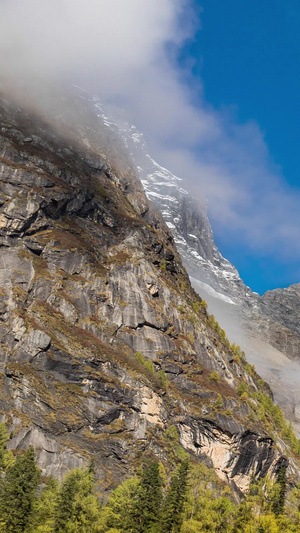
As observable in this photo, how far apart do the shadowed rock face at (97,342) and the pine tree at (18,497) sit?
20.1 metres

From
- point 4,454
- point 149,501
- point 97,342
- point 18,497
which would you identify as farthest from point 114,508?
point 97,342

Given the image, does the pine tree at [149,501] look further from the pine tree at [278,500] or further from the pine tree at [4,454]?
the pine tree at [278,500]

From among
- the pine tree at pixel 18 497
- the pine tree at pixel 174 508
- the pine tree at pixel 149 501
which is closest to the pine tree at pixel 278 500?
the pine tree at pixel 174 508

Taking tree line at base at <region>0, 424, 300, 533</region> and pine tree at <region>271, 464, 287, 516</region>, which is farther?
pine tree at <region>271, 464, 287, 516</region>

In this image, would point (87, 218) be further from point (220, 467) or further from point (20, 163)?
point (220, 467)

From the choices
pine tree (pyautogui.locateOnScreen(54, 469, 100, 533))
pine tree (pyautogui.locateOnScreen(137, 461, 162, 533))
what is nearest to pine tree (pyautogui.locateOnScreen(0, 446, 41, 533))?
pine tree (pyautogui.locateOnScreen(54, 469, 100, 533))

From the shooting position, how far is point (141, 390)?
307 ft

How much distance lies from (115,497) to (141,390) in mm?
29638

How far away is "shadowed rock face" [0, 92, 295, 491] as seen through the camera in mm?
81938

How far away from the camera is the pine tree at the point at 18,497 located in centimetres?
5159

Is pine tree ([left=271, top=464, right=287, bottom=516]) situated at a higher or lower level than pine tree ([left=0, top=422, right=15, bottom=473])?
higher

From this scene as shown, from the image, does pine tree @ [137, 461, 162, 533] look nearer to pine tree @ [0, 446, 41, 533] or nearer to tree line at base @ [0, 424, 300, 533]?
tree line at base @ [0, 424, 300, 533]

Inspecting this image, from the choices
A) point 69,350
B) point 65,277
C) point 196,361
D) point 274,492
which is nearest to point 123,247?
point 65,277

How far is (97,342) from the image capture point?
9925 cm
